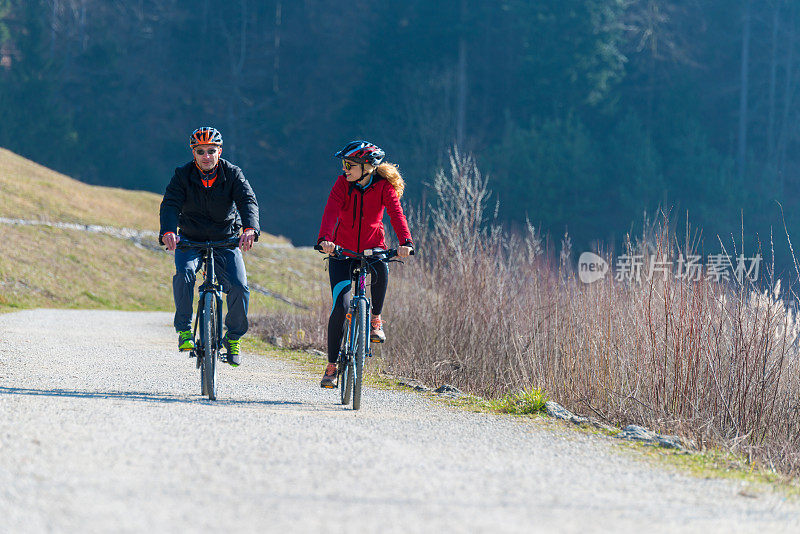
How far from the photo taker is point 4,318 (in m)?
16.6

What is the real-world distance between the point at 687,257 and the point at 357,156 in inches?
103

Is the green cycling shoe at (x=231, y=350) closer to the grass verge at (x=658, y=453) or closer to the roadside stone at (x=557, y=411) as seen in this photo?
the grass verge at (x=658, y=453)

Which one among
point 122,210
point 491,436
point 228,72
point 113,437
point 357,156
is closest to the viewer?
point 113,437

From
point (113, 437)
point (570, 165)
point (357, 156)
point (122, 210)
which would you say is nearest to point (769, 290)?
point (357, 156)

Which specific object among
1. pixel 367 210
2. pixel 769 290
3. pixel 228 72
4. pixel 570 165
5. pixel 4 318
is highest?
pixel 228 72

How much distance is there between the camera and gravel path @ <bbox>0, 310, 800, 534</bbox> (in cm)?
372

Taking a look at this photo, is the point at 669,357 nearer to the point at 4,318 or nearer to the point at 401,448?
the point at 401,448

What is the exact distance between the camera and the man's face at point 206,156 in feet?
23.3

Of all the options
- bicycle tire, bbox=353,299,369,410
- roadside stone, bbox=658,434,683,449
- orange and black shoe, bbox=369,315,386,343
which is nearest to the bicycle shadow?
bicycle tire, bbox=353,299,369,410

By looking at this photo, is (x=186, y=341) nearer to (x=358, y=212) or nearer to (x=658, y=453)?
(x=358, y=212)

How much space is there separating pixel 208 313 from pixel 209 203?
80 cm

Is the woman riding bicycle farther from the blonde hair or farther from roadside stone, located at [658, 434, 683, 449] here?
roadside stone, located at [658, 434, 683, 449]

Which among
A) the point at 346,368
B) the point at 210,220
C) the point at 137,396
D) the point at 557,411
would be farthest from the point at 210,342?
the point at 557,411

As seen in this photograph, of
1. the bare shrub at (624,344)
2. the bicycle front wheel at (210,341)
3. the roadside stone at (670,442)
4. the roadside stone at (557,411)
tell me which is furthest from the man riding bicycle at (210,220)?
the roadside stone at (670,442)
